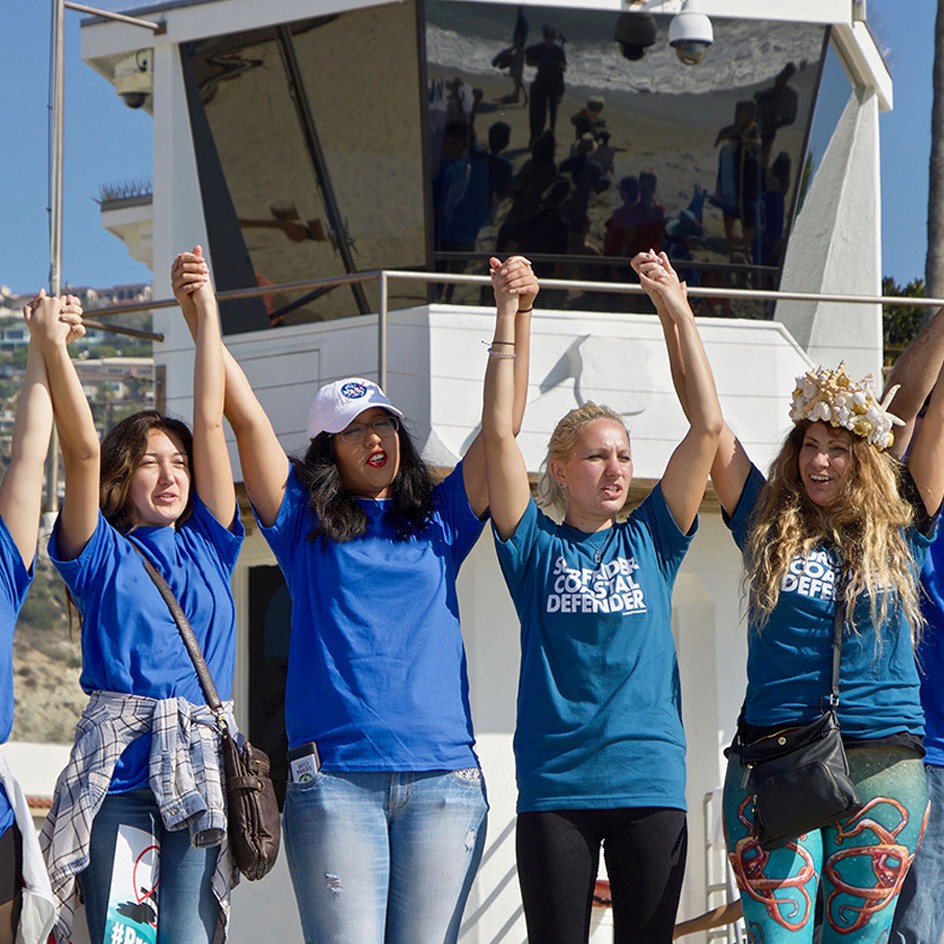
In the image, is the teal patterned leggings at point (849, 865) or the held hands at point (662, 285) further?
the held hands at point (662, 285)

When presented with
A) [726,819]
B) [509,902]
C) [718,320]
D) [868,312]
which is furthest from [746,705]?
[868,312]

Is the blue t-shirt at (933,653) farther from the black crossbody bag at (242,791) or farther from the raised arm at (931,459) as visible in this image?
the black crossbody bag at (242,791)

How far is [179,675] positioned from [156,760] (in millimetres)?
273

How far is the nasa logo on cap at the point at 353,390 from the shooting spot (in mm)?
5344

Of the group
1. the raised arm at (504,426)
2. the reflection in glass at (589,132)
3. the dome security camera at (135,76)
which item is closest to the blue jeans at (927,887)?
the raised arm at (504,426)

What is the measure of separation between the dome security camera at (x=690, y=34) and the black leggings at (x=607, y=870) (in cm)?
786

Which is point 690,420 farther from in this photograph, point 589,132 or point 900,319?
point 900,319

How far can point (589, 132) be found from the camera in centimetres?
1198

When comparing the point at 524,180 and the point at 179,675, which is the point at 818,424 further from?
the point at 524,180

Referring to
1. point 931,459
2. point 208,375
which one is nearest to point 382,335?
point 208,375

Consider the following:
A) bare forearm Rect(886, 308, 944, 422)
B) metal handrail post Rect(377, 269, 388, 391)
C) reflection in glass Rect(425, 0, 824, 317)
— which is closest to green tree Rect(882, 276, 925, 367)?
reflection in glass Rect(425, 0, 824, 317)

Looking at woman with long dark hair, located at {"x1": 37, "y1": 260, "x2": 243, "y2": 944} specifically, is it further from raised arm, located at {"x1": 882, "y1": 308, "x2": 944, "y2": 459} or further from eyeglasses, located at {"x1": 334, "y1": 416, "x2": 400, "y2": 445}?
raised arm, located at {"x1": 882, "y1": 308, "x2": 944, "y2": 459}

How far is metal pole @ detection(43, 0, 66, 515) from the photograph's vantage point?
35.9 feet

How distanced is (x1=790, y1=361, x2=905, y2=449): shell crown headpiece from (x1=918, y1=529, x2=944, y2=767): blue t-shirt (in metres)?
0.44
